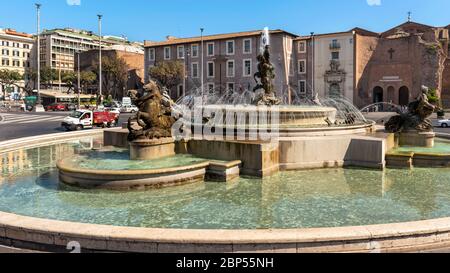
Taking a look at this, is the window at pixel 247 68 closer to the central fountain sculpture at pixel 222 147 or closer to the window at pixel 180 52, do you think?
the window at pixel 180 52

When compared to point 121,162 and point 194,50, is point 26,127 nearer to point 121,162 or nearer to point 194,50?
point 121,162

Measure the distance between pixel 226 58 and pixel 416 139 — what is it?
47.5 meters

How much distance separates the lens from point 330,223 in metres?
6.23

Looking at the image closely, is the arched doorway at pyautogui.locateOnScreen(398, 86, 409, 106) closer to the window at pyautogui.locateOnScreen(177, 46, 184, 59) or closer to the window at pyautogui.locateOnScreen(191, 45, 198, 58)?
the window at pyautogui.locateOnScreen(191, 45, 198, 58)

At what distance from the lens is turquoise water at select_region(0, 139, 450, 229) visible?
644 cm

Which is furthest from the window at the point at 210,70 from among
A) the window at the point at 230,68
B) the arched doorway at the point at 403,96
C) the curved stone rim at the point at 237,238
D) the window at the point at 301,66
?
the curved stone rim at the point at 237,238

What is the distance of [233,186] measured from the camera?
889cm

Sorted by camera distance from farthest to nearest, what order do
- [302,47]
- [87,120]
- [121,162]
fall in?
1. [302,47]
2. [87,120]
3. [121,162]

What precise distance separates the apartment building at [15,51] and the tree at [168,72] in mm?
53076

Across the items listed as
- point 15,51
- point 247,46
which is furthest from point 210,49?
point 15,51

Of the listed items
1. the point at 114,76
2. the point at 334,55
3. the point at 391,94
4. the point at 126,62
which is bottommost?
the point at 391,94

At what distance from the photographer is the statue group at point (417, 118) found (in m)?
13.5

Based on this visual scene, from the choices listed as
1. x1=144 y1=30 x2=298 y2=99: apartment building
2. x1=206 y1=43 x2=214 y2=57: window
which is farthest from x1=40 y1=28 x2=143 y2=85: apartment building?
x1=206 y1=43 x2=214 y2=57: window

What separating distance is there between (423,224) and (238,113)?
799cm
